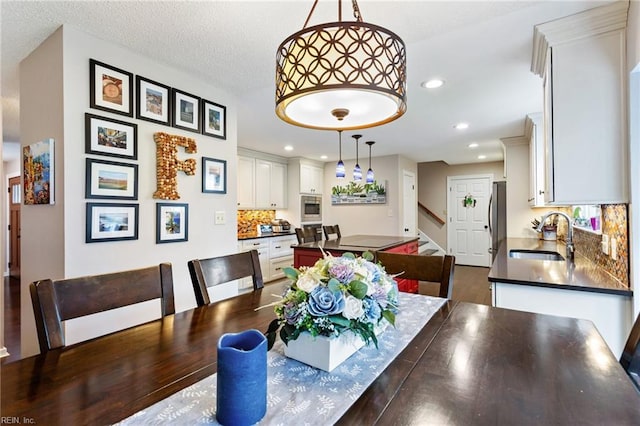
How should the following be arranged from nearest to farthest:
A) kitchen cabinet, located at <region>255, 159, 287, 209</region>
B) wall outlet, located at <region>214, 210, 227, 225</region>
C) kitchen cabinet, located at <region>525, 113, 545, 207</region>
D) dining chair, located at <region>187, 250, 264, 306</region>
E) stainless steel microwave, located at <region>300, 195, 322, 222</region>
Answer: dining chair, located at <region>187, 250, 264, 306</region>, wall outlet, located at <region>214, 210, 227, 225</region>, kitchen cabinet, located at <region>525, 113, 545, 207</region>, kitchen cabinet, located at <region>255, 159, 287, 209</region>, stainless steel microwave, located at <region>300, 195, 322, 222</region>

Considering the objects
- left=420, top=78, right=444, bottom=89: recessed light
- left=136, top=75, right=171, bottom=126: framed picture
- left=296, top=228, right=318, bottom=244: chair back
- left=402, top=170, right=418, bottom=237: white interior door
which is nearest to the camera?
left=136, top=75, right=171, bottom=126: framed picture

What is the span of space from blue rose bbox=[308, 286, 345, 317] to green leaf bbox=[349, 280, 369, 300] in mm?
38

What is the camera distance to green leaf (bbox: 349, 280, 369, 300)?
0.81m

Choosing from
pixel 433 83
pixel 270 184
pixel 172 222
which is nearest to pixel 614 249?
pixel 433 83

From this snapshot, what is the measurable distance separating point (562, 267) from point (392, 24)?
76.2 inches

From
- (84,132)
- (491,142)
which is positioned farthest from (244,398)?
(491,142)

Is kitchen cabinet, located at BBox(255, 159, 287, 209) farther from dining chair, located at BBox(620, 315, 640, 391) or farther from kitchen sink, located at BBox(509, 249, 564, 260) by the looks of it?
dining chair, located at BBox(620, 315, 640, 391)

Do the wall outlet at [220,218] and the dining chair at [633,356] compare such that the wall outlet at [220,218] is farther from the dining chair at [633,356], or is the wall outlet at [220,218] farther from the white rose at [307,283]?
the dining chair at [633,356]

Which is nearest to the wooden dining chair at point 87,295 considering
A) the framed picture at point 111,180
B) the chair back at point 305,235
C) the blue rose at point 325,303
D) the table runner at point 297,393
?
the table runner at point 297,393

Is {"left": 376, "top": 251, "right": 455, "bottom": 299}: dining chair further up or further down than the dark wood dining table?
further up

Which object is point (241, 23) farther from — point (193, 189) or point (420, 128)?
point (420, 128)

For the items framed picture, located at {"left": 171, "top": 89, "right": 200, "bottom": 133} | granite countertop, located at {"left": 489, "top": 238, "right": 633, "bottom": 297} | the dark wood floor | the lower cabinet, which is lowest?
the dark wood floor

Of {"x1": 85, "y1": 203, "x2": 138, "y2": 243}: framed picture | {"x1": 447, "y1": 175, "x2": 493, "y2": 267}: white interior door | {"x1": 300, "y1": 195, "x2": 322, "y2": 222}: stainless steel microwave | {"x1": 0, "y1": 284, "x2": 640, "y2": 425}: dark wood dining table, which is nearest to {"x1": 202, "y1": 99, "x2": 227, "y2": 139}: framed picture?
{"x1": 85, "y1": 203, "x2": 138, "y2": 243}: framed picture

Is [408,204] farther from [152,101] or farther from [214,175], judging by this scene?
[152,101]
